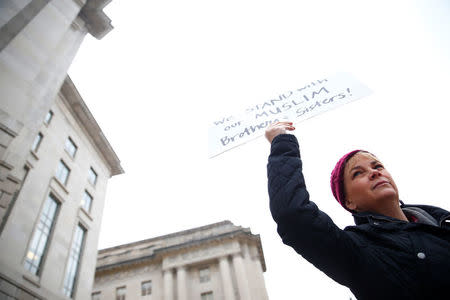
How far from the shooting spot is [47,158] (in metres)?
16.5

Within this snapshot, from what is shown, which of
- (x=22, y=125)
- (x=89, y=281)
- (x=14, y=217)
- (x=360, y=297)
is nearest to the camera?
(x=360, y=297)

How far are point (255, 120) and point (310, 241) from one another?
174cm

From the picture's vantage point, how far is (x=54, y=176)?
16.8 m

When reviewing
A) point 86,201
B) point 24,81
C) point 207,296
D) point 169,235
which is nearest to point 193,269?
point 207,296

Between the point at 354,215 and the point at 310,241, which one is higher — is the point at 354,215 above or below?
above

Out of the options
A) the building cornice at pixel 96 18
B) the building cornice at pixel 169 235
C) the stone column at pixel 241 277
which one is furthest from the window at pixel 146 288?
the building cornice at pixel 96 18

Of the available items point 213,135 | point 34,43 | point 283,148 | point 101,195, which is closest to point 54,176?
point 101,195

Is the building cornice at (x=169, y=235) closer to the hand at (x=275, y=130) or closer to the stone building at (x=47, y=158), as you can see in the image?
the stone building at (x=47, y=158)

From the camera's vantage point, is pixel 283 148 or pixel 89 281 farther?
pixel 89 281

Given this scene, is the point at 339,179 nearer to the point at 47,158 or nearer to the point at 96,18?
the point at 96,18

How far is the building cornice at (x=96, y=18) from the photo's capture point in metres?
14.3

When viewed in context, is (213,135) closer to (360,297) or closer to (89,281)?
(360,297)

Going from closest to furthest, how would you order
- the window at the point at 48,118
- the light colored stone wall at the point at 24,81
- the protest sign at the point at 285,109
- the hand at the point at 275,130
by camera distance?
the hand at the point at 275,130 → the protest sign at the point at 285,109 → the light colored stone wall at the point at 24,81 → the window at the point at 48,118

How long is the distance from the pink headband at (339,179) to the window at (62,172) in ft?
61.9
